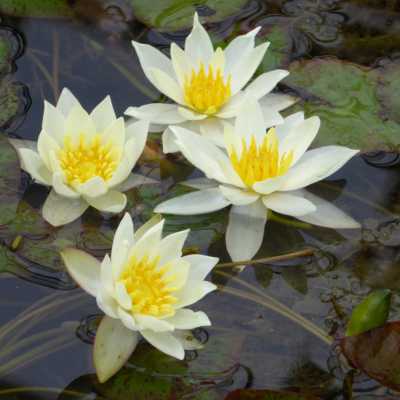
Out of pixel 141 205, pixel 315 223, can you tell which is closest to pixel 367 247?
pixel 315 223

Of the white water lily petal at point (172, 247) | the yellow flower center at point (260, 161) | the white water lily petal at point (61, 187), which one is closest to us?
the white water lily petal at point (172, 247)

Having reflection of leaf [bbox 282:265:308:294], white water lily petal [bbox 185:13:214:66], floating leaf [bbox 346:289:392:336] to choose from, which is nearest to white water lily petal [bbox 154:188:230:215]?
reflection of leaf [bbox 282:265:308:294]

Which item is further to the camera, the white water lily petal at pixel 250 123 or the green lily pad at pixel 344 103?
the green lily pad at pixel 344 103

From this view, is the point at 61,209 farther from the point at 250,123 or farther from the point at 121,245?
the point at 250,123

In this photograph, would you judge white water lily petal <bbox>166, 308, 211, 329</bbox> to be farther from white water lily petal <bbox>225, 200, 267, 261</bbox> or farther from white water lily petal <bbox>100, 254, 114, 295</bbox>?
white water lily petal <bbox>225, 200, 267, 261</bbox>

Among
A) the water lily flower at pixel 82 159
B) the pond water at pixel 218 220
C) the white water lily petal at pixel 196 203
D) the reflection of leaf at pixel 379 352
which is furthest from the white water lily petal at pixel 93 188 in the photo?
the reflection of leaf at pixel 379 352

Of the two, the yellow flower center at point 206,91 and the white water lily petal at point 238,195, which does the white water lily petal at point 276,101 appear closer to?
the yellow flower center at point 206,91

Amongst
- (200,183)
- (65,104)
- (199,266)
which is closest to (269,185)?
(200,183)

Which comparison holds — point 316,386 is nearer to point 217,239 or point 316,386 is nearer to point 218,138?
point 217,239
